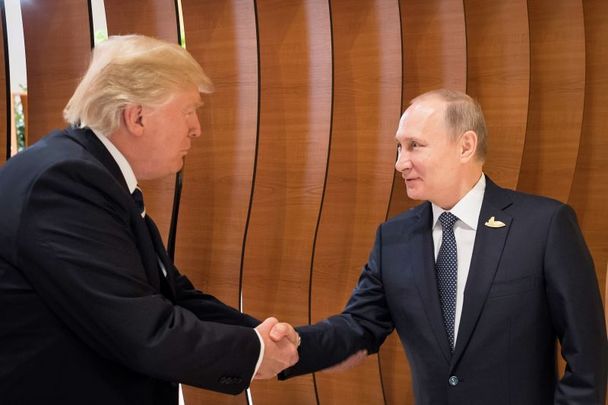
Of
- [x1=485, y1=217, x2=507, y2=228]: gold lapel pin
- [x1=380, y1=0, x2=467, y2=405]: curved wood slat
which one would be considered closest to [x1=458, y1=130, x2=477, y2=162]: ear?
[x1=485, y1=217, x2=507, y2=228]: gold lapel pin

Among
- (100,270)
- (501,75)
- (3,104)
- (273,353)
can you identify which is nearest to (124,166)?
(100,270)

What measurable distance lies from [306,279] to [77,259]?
2.31 metres

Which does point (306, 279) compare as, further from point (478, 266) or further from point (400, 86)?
point (478, 266)

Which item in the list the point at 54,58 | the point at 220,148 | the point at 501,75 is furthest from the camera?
the point at 501,75

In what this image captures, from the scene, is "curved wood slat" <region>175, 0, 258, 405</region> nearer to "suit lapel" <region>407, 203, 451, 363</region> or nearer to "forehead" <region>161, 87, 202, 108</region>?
"suit lapel" <region>407, 203, 451, 363</region>

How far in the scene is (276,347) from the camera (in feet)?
8.01

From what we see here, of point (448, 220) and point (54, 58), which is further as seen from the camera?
point (54, 58)

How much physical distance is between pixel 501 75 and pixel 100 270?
337 cm

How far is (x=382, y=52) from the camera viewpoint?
4.25 m

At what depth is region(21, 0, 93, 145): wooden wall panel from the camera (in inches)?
125

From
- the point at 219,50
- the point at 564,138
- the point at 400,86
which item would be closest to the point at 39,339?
the point at 219,50

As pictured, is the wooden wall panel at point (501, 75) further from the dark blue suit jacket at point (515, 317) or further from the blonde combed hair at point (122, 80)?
the blonde combed hair at point (122, 80)

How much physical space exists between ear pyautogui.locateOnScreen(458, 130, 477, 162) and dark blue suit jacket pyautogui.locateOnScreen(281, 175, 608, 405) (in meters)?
0.13

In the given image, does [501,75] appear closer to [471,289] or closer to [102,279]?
[471,289]
